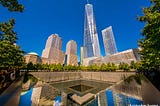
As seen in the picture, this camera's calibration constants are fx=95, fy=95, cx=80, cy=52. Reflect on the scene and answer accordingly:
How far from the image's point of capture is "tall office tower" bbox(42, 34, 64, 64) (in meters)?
127

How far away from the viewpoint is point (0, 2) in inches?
188

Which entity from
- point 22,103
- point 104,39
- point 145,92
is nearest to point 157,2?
point 145,92

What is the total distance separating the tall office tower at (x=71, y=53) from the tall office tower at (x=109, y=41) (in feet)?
148

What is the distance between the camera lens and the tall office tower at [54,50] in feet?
417

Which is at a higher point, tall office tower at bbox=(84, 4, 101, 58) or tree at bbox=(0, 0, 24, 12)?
tall office tower at bbox=(84, 4, 101, 58)

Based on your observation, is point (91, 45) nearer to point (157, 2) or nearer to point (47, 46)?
point (47, 46)

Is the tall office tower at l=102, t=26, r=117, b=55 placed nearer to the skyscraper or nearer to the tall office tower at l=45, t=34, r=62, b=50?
the skyscraper

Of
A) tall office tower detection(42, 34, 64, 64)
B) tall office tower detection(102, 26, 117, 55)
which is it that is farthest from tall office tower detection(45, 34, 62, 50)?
tall office tower detection(102, 26, 117, 55)

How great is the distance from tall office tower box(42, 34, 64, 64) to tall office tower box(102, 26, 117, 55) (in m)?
65.9

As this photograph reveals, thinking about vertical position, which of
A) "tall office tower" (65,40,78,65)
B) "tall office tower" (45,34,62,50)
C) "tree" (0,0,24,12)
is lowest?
"tree" (0,0,24,12)

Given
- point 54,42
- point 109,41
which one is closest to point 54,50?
point 54,42

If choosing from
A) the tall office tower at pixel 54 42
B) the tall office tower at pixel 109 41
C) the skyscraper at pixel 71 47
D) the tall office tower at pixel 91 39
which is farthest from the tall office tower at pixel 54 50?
the tall office tower at pixel 109 41

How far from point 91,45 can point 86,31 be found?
74.9ft

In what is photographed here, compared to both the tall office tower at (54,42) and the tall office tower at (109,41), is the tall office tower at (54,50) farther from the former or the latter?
the tall office tower at (109,41)
